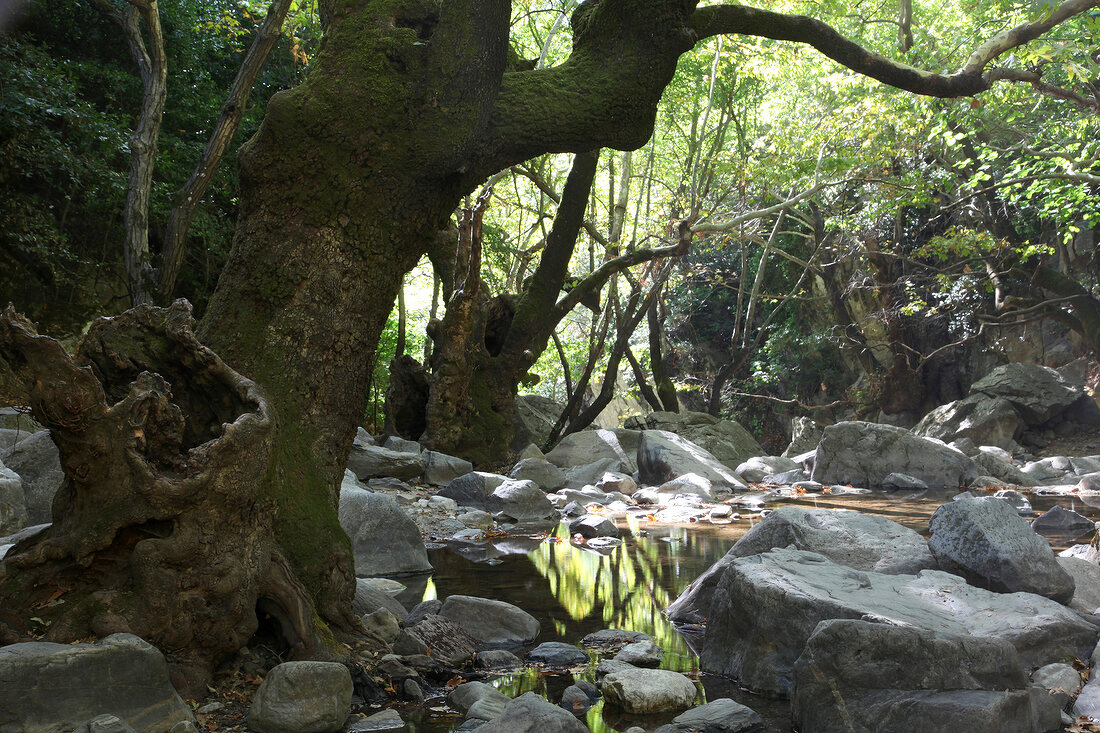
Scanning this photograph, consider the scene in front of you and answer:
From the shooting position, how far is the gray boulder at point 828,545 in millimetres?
4582

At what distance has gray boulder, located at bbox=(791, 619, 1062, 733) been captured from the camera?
105 inches

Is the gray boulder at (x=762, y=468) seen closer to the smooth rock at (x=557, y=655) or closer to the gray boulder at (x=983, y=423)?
the gray boulder at (x=983, y=423)

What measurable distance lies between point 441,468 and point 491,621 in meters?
6.23

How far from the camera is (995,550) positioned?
4363 millimetres

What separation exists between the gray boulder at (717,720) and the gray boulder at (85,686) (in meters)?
1.65

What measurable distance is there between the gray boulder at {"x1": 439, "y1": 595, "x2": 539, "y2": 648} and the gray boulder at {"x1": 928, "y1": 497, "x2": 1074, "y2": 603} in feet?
7.72

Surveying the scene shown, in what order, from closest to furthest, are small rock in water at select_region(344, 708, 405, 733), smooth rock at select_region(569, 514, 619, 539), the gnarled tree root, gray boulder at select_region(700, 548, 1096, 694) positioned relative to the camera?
the gnarled tree root, small rock in water at select_region(344, 708, 405, 733), gray boulder at select_region(700, 548, 1096, 694), smooth rock at select_region(569, 514, 619, 539)

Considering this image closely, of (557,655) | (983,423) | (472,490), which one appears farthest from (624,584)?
(983,423)

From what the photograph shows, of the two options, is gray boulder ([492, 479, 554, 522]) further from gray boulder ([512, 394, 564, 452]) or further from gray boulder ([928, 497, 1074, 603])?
gray boulder ([928, 497, 1074, 603])

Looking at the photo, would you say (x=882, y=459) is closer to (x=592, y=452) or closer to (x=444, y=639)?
(x=592, y=452)

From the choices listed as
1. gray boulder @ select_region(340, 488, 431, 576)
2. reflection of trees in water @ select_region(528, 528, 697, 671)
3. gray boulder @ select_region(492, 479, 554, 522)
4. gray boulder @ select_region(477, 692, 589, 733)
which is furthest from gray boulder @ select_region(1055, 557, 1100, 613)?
gray boulder @ select_region(492, 479, 554, 522)

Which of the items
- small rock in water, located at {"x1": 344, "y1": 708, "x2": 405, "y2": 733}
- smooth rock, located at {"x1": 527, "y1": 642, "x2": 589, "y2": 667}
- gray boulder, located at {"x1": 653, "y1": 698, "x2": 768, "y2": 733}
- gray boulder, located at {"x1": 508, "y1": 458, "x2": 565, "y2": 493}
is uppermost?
gray boulder, located at {"x1": 508, "y1": 458, "x2": 565, "y2": 493}

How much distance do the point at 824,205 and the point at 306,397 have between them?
57.1 feet

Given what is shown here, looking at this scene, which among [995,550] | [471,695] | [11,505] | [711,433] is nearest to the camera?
[471,695]
